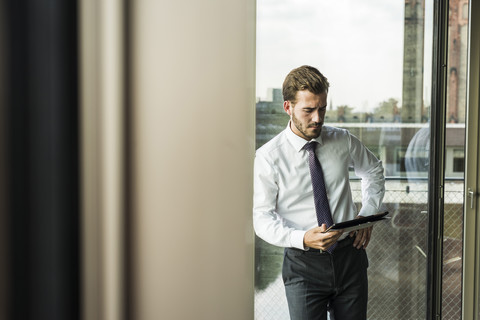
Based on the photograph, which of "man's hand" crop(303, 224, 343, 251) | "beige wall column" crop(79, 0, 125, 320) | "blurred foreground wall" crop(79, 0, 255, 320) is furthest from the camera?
"man's hand" crop(303, 224, 343, 251)

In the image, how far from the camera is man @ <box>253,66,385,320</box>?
1855 mm

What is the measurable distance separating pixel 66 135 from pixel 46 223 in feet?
0.64

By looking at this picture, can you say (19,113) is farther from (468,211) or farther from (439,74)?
(468,211)

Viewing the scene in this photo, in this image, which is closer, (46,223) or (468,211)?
(46,223)

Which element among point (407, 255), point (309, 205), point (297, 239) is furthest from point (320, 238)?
point (407, 255)

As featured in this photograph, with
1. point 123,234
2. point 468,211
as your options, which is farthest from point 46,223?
point 468,211

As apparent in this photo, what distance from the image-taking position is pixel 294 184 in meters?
1.92

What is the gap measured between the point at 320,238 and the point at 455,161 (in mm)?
934

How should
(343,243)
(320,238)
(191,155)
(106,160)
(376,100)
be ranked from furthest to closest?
(376,100), (343,243), (320,238), (191,155), (106,160)

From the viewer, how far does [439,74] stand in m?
2.15

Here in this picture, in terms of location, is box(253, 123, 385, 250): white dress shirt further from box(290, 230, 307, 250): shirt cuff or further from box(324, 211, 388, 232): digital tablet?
box(324, 211, 388, 232): digital tablet

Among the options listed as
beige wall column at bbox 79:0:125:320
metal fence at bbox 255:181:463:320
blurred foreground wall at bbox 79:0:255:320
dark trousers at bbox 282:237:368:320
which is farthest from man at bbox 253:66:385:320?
beige wall column at bbox 79:0:125:320

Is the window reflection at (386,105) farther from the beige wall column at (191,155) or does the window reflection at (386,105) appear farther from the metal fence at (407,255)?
the beige wall column at (191,155)

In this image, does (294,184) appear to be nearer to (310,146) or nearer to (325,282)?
(310,146)
